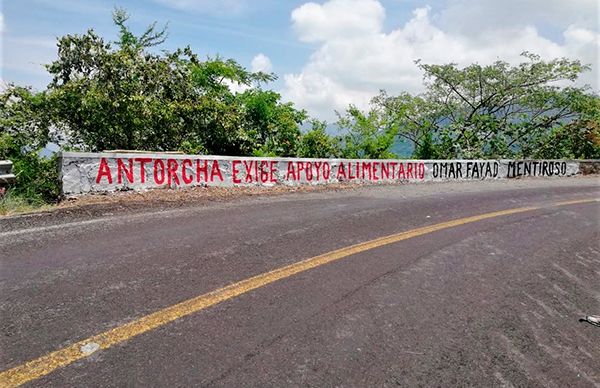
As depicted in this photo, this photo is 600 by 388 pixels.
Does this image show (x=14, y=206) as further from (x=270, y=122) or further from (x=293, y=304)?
(x=270, y=122)

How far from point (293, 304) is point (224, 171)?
281 inches

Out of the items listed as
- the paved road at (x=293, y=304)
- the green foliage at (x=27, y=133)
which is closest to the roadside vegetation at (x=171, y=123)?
the green foliage at (x=27, y=133)

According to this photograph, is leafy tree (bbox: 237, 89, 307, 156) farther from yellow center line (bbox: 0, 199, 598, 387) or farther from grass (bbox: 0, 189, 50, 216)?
yellow center line (bbox: 0, 199, 598, 387)

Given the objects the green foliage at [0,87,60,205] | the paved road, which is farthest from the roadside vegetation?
the paved road

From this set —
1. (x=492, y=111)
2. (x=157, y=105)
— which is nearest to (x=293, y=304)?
(x=157, y=105)

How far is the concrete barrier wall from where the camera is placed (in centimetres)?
851

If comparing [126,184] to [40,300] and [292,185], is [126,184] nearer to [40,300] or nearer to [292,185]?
[292,185]

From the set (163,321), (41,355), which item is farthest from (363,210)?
(41,355)

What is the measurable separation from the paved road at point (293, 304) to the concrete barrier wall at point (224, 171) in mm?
2042

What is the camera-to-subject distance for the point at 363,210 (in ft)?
27.6

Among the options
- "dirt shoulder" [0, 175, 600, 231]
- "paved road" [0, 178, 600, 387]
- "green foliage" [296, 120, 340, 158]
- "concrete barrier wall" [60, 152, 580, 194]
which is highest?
"green foliage" [296, 120, 340, 158]

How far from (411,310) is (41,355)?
2817mm

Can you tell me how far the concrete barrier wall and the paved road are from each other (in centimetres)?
204

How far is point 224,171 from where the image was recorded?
34.6 feet
